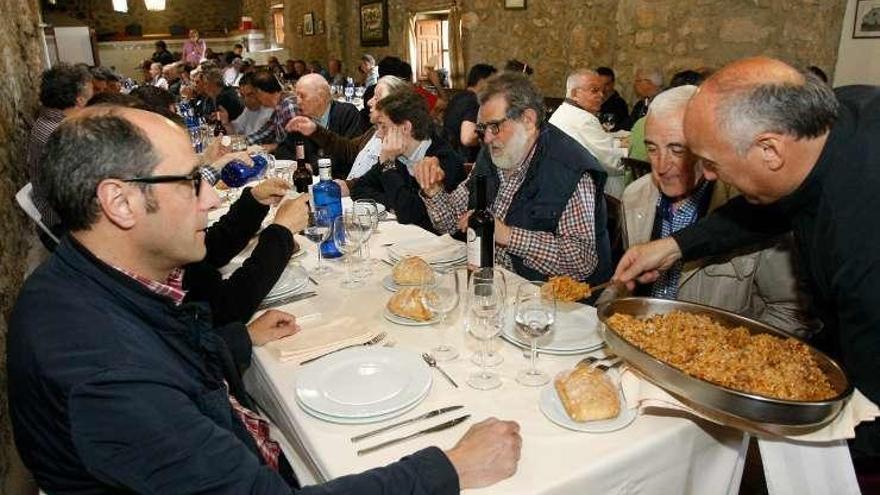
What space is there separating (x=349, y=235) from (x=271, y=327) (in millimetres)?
453

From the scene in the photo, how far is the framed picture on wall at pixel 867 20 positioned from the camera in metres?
4.72

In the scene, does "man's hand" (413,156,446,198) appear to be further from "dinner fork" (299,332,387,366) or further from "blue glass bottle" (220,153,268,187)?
"blue glass bottle" (220,153,268,187)

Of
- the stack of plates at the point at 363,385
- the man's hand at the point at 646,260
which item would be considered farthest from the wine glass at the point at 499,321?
the man's hand at the point at 646,260

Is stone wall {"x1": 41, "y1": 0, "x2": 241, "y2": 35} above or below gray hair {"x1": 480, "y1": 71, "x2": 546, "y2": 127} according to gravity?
above

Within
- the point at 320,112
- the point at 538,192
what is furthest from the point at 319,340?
the point at 320,112

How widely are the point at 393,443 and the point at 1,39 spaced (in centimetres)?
386

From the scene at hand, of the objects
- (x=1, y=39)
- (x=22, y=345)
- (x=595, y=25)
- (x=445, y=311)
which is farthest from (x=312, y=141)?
(x=595, y=25)

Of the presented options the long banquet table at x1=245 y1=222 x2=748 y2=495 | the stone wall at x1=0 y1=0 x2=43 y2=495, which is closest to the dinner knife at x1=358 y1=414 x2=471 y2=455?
the long banquet table at x1=245 y1=222 x2=748 y2=495

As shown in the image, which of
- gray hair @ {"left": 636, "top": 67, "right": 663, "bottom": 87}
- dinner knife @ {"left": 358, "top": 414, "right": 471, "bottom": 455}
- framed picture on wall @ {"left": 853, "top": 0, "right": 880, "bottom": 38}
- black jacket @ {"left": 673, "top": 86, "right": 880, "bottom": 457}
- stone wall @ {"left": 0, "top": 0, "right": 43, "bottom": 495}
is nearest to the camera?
dinner knife @ {"left": 358, "top": 414, "right": 471, "bottom": 455}

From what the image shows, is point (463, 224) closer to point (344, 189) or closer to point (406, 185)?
point (406, 185)

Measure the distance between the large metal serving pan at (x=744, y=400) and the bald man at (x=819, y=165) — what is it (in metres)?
0.21

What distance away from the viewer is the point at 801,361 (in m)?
1.22

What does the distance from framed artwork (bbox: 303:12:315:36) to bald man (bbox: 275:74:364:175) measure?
1013 cm

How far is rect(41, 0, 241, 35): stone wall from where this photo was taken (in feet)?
60.6
